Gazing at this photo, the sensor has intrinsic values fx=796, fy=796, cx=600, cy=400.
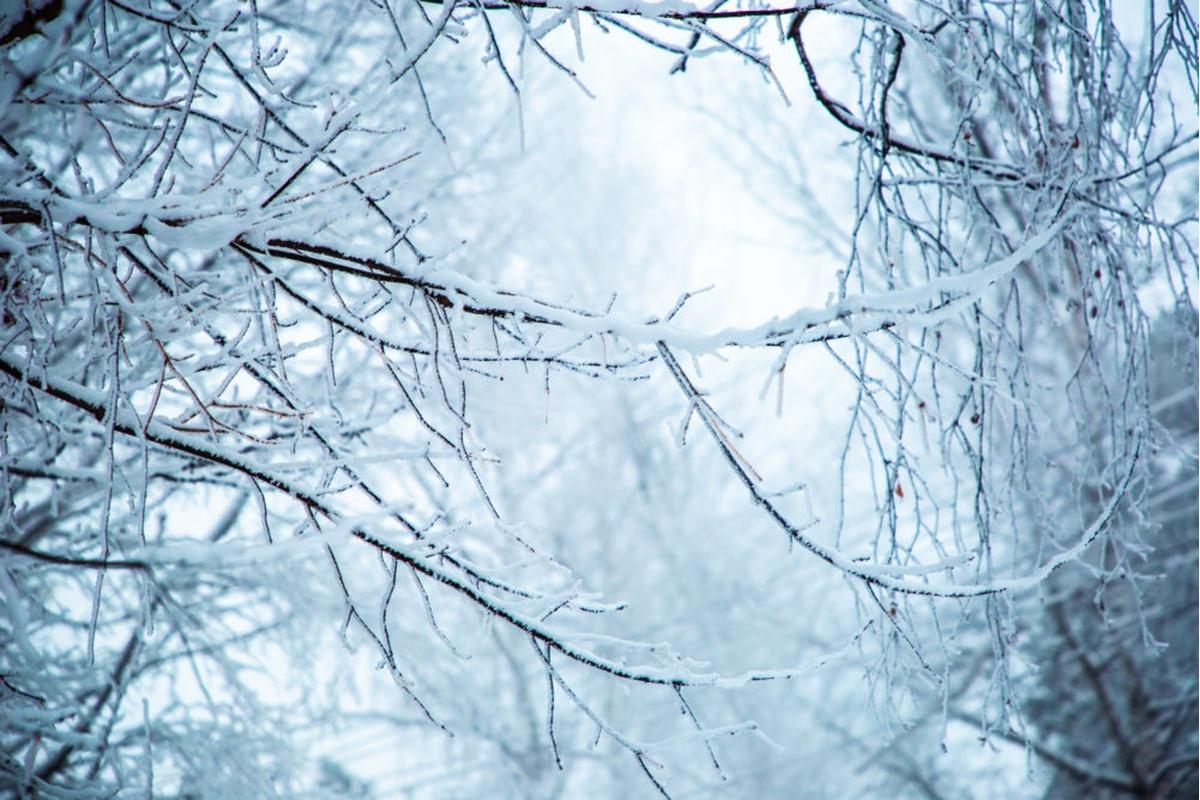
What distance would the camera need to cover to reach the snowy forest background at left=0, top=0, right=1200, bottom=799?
137 centimetres

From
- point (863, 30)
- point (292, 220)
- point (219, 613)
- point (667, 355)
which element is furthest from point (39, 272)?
point (219, 613)

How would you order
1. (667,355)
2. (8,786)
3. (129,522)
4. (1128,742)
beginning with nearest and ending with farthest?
(667,355)
(8,786)
(129,522)
(1128,742)

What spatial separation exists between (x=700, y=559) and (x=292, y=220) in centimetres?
715

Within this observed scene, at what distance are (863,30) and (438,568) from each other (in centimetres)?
162

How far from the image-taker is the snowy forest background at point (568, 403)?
1.37m

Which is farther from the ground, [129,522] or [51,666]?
[129,522]

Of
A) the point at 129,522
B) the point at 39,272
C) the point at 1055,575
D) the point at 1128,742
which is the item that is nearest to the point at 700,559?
the point at 1055,575

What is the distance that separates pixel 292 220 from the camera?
1.18 metres

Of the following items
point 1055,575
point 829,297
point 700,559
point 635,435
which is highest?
point 635,435

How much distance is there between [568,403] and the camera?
8.05 meters

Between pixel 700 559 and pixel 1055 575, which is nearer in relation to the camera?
pixel 1055 575

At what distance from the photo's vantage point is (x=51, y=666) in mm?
3129

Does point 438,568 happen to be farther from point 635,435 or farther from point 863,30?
point 635,435

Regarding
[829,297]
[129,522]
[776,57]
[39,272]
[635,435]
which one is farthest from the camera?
[635,435]
